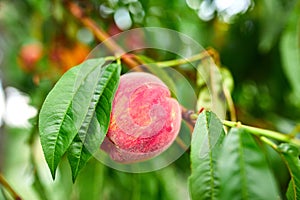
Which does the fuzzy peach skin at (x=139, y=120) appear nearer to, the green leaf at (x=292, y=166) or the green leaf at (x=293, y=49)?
the green leaf at (x=292, y=166)

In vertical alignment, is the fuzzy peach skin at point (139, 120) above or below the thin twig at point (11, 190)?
above

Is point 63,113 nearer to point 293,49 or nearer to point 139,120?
point 139,120

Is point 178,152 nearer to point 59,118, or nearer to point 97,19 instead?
point 59,118

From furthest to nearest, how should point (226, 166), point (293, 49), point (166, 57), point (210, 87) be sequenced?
point (166, 57) → point (293, 49) → point (210, 87) → point (226, 166)

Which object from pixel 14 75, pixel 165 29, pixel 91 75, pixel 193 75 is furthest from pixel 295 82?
pixel 14 75

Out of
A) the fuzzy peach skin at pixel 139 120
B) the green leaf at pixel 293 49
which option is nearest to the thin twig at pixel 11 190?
the fuzzy peach skin at pixel 139 120

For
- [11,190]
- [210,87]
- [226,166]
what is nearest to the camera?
[226,166]

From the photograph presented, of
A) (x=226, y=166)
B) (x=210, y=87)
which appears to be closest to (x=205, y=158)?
(x=226, y=166)
